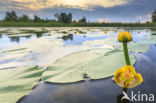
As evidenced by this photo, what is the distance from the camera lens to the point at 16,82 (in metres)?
0.55

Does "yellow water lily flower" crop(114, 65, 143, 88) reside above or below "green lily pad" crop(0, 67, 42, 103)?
above

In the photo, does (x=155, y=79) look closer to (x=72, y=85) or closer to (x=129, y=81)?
(x=129, y=81)

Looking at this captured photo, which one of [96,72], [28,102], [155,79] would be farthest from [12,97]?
[155,79]

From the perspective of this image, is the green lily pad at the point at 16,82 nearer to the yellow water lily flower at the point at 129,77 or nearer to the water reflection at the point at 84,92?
the water reflection at the point at 84,92

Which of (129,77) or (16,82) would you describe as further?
(16,82)

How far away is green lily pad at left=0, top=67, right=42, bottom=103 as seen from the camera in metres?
0.43

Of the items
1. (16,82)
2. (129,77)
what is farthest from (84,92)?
(16,82)

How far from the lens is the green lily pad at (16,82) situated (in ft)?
1.41

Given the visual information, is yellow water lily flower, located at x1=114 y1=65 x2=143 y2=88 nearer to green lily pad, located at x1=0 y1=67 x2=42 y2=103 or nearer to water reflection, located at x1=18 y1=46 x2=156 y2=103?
water reflection, located at x1=18 y1=46 x2=156 y2=103

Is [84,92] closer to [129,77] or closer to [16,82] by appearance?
[129,77]

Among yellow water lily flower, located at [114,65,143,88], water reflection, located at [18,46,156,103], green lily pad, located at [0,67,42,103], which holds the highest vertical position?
yellow water lily flower, located at [114,65,143,88]

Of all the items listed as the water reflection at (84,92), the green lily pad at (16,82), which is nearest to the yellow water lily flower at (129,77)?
the water reflection at (84,92)

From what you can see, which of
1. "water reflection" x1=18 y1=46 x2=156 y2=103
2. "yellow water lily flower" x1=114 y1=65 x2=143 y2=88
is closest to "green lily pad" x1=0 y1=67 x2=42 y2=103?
"water reflection" x1=18 y1=46 x2=156 y2=103

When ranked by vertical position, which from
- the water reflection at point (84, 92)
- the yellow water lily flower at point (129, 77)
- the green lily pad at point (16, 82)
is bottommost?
the water reflection at point (84, 92)
